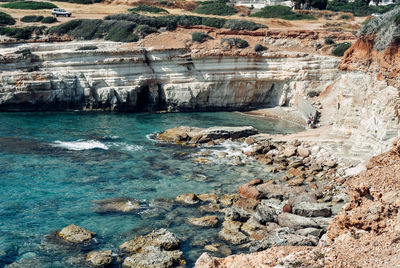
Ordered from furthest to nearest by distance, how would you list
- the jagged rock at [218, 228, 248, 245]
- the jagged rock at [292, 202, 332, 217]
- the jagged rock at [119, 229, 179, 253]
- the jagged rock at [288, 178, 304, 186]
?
1. the jagged rock at [288, 178, 304, 186]
2. the jagged rock at [292, 202, 332, 217]
3. the jagged rock at [218, 228, 248, 245]
4. the jagged rock at [119, 229, 179, 253]

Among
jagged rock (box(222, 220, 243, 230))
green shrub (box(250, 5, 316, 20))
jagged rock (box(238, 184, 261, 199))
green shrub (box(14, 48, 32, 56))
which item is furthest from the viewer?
green shrub (box(250, 5, 316, 20))

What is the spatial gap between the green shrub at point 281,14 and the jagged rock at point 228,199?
4830 cm

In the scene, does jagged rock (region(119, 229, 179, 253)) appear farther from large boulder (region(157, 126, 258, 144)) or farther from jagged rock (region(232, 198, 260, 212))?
large boulder (region(157, 126, 258, 144))

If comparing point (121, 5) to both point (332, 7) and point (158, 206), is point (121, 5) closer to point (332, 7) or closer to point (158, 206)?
point (332, 7)

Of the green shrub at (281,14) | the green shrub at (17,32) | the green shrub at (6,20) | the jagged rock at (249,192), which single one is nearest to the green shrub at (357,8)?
the green shrub at (281,14)

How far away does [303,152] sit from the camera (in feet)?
99.5

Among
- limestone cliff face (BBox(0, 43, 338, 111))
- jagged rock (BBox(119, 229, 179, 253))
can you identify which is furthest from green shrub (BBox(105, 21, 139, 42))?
jagged rock (BBox(119, 229, 179, 253))

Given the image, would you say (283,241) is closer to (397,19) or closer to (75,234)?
(75,234)

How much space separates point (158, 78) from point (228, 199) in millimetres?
24484

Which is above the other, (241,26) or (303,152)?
(241,26)

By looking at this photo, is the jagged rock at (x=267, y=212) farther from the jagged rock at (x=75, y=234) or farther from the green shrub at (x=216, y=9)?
the green shrub at (x=216, y=9)

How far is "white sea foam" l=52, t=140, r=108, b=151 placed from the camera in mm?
32406

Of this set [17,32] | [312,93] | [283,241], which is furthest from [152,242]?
[17,32]

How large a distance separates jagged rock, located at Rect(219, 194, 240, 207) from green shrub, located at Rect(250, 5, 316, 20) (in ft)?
158
